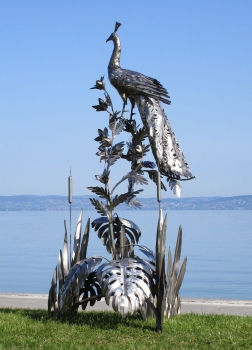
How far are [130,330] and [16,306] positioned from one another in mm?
2423

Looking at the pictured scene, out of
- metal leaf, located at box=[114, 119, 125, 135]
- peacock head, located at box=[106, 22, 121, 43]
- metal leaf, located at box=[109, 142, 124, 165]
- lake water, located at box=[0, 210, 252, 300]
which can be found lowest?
lake water, located at box=[0, 210, 252, 300]

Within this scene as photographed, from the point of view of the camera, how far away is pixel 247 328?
23.0 ft

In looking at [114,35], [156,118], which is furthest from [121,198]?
[114,35]

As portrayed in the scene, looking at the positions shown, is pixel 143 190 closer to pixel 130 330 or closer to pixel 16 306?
pixel 130 330

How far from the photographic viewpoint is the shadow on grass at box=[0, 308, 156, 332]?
704 cm

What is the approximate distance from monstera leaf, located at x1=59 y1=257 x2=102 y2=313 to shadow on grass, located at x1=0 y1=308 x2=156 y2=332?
0.20 metres

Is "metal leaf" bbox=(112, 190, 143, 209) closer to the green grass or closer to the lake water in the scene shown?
→ the green grass

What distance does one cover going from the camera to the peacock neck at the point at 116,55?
764 centimetres

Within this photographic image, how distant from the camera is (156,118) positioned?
7.32m

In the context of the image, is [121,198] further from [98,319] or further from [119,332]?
[119,332]

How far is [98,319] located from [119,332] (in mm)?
660

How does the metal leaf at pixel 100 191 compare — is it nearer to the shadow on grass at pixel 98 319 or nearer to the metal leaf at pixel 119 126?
the metal leaf at pixel 119 126

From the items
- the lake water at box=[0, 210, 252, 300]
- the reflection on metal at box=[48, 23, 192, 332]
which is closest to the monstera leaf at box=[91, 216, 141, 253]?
the reflection on metal at box=[48, 23, 192, 332]

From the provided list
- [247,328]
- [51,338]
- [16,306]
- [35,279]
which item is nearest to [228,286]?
[35,279]
